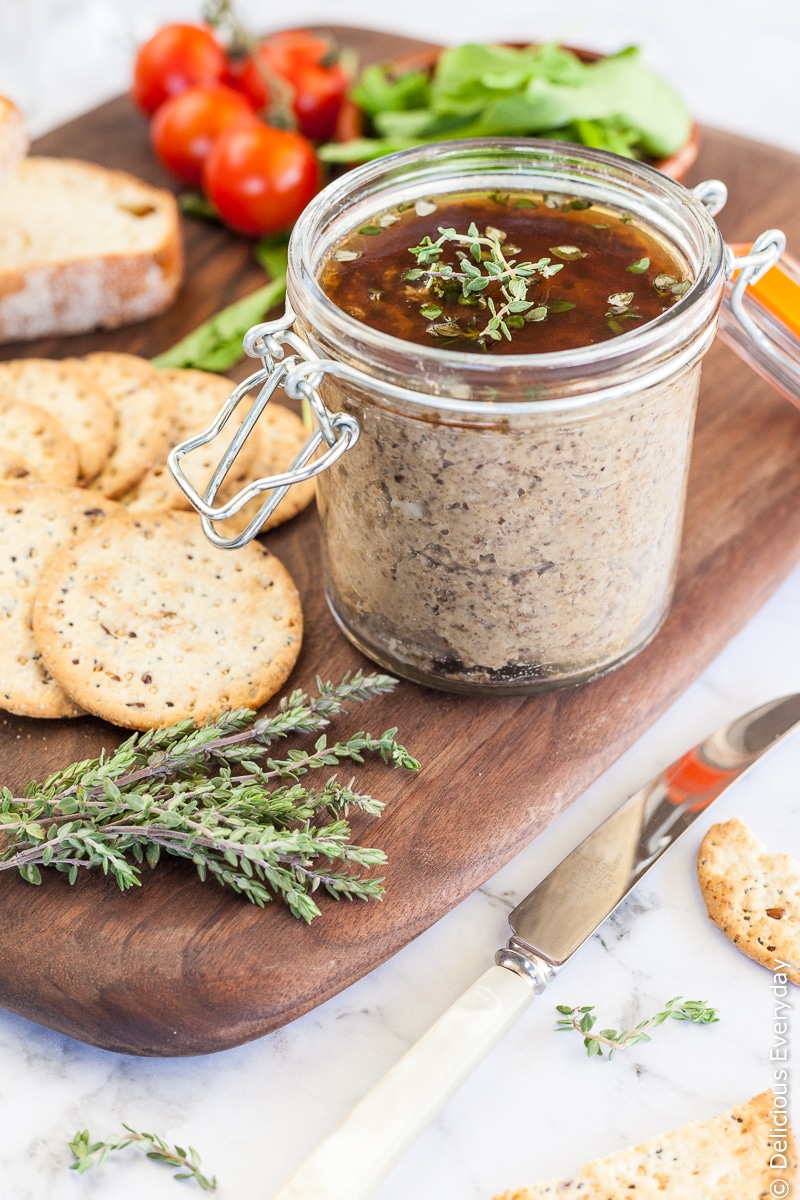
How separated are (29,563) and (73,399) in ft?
1.79

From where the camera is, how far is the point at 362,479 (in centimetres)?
185

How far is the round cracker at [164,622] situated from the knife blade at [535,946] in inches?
24.4

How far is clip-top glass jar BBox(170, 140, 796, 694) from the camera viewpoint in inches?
65.4

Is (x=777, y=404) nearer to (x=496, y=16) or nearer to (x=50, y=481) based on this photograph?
(x=50, y=481)

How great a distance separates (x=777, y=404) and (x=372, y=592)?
49.2 inches

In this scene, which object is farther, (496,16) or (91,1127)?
(496,16)

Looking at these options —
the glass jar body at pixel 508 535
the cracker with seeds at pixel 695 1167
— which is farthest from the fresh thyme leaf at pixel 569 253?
the cracker with seeds at pixel 695 1167

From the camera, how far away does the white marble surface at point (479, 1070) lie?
1.62 m

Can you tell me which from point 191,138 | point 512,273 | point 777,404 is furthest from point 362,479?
point 191,138

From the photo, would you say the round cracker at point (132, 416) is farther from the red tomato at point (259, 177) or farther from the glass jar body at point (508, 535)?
the red tomato at point (259, 177)

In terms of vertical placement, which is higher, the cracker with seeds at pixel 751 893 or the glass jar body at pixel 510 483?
the glass jar body at pixel 510 483

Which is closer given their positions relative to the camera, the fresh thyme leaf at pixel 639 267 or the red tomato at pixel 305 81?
the fresh thyme leaf at pixel 639 267

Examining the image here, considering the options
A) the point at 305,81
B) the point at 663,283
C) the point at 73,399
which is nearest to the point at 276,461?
the point at 73,399

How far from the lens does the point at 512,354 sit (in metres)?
1.70
